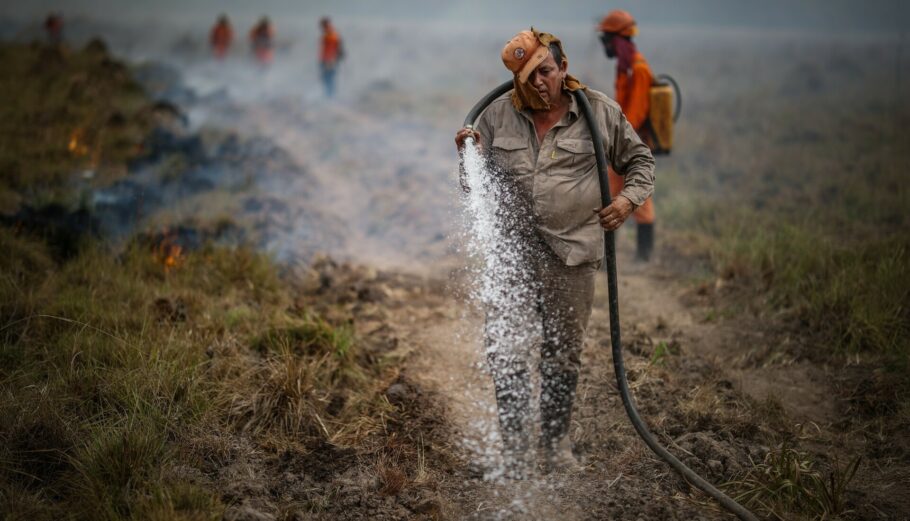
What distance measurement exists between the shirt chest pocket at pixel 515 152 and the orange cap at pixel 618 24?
9.10 feet

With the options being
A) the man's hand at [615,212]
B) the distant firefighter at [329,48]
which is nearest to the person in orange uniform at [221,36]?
the distant firefighter at [329,48]

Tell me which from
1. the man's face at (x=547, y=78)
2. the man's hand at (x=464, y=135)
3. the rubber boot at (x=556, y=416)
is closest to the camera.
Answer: the man's face at (x=547, y=78)

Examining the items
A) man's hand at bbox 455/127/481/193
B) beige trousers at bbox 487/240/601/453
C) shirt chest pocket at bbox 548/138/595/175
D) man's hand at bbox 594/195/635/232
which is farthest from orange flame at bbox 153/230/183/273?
man's hand at bbox 594/195/635/232

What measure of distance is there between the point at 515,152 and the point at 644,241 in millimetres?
3647

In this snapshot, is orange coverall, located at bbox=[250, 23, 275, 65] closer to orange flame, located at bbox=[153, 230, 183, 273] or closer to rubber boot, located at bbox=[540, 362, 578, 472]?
orange flame, located at bbox=[153, 230, 183, 273]

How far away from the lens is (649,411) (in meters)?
3.66

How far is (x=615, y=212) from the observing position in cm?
288

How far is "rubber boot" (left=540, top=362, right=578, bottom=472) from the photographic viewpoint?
3268 millimetres

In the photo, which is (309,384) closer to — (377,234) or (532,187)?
(532,187)

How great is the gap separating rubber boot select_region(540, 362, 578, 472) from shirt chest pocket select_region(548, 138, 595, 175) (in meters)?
0.97

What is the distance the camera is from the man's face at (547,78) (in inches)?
115

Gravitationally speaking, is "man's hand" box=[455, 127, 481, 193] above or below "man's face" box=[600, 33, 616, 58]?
below

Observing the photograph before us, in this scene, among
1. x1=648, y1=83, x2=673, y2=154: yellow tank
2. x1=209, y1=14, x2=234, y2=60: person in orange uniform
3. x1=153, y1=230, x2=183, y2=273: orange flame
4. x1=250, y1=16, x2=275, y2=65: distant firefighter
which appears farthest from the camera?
x1=209, y1=14, x2=234, y2=60: person in orange uniform

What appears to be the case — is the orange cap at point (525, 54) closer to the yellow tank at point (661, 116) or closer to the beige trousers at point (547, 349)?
the beige trousers at point (547, 349)
